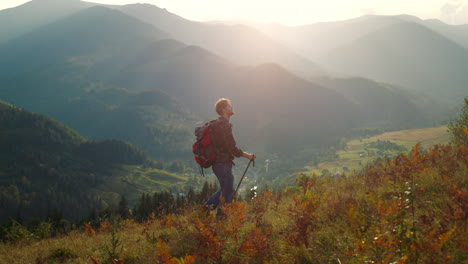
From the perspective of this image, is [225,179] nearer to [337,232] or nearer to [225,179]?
[225,179]

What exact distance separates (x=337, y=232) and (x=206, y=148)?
3566 mm

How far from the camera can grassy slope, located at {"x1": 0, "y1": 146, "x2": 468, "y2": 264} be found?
3.67 m

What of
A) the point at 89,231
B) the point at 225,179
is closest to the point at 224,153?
the point at 225,179

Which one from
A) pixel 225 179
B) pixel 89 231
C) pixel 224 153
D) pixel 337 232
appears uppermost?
pixel 224 153

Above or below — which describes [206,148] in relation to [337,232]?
above

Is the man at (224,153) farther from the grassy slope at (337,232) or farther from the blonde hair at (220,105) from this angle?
the grassy slope at (337,232)

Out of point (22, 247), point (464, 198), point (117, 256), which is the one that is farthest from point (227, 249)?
point (22, 247)

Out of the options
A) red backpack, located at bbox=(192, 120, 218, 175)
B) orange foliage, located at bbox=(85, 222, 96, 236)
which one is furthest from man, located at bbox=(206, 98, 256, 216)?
orange foliage, located at bbox=(85, 222, 96, 236)

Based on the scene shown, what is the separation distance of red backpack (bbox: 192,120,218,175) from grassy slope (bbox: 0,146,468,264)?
144 cm

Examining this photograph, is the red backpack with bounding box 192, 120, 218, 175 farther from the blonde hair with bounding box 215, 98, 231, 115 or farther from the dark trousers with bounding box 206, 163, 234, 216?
the blonde hair with bounding box 215, 98, 231, 115

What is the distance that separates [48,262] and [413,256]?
6.96 m

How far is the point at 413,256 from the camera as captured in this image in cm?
347

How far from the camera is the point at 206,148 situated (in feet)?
24.2

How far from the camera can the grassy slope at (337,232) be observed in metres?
3.67
